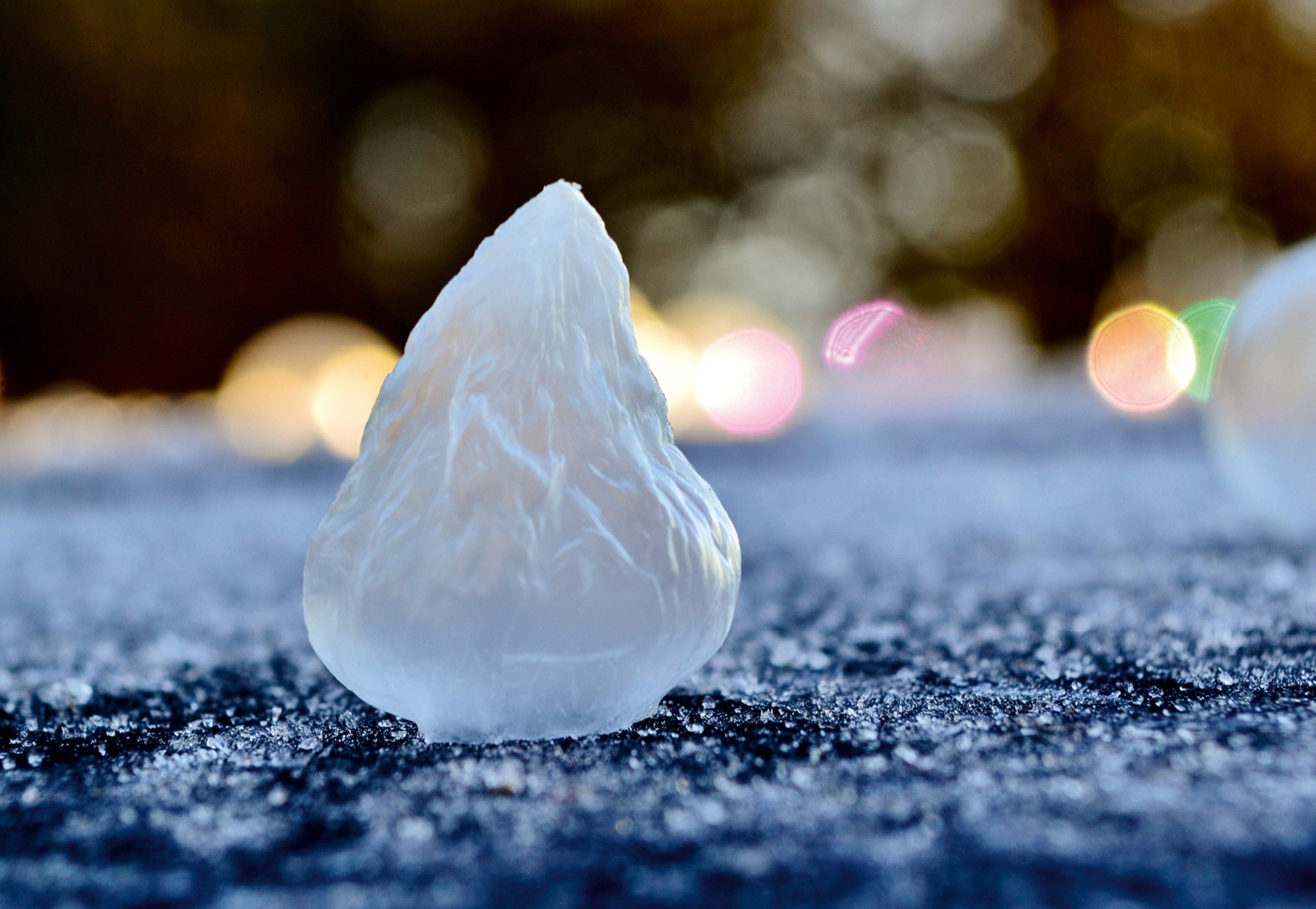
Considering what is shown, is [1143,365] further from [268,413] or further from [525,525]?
[525,525]

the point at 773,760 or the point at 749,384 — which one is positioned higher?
the point at 749,384

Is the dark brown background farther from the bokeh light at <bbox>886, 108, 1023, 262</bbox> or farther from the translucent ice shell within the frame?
the translucent ice shell

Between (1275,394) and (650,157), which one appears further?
(650,157)

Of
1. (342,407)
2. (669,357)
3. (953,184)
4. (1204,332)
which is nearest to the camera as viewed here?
(342,407)

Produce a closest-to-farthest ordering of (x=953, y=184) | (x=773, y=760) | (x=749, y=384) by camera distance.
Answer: (x=773, y=760) < (x=749, y=384) < (x=953, y=184)

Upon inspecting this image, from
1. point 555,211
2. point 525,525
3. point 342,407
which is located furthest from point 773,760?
point 342,407

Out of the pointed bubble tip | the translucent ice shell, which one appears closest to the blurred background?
the translucent ice shell
